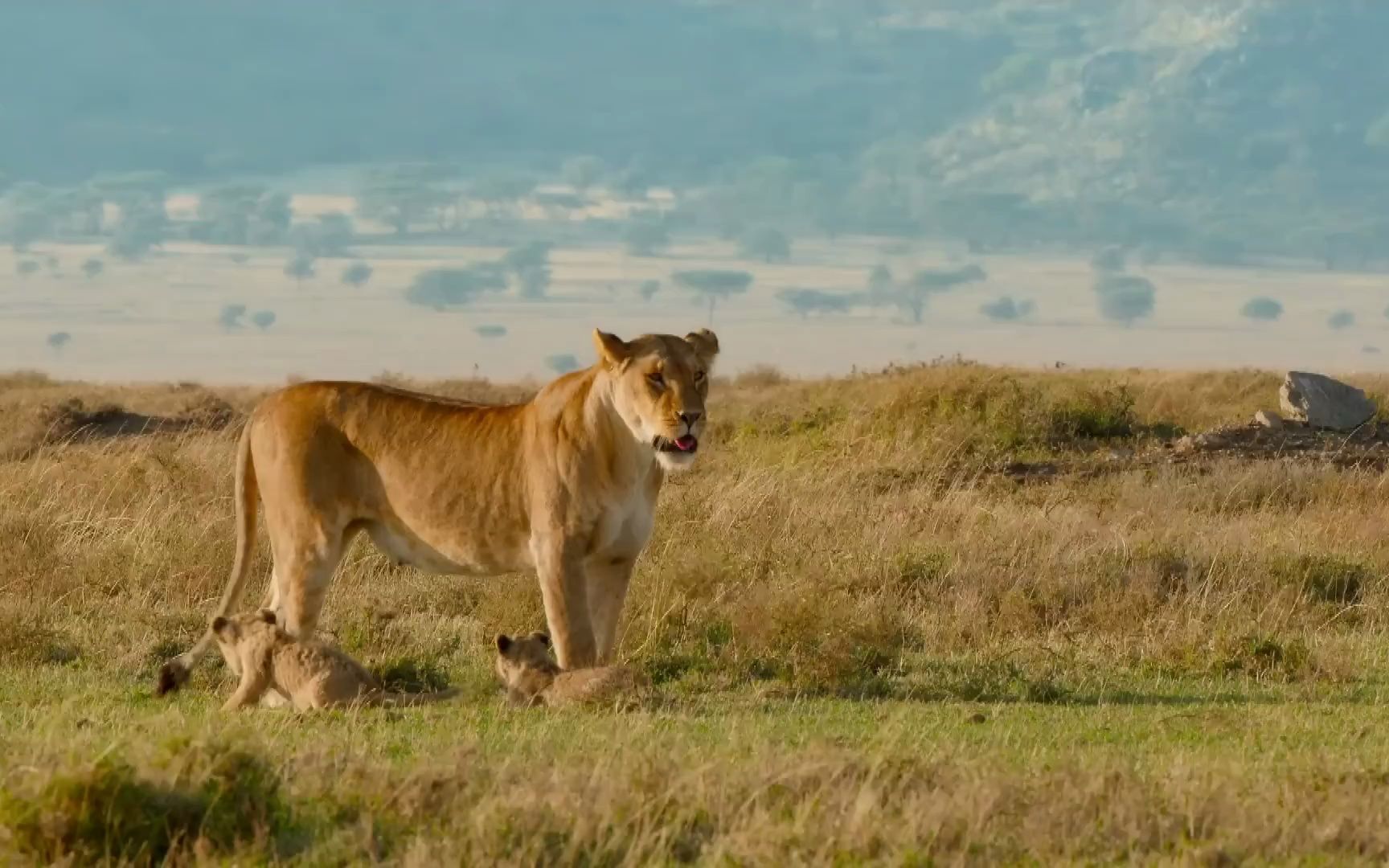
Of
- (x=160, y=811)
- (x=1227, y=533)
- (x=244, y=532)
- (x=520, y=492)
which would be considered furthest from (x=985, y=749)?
(x=1227, y=533)

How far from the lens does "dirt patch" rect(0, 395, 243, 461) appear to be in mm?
28844

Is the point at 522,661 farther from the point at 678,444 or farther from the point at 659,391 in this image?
the point at 659,391

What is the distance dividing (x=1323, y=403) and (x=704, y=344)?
22171 millimetres

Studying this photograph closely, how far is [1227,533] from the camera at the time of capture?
54.0 ft

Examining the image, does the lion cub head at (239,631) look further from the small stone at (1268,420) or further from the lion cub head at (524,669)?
the small stone at (1268,420)

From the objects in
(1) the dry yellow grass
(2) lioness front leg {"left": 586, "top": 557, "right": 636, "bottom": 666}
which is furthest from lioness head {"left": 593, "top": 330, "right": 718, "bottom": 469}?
(1) the dry yellow grass

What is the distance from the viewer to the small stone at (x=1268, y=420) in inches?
1086

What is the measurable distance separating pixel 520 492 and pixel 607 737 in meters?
2.06

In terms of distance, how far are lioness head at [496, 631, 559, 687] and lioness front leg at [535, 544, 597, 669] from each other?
91mm

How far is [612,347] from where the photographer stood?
30.5 feet

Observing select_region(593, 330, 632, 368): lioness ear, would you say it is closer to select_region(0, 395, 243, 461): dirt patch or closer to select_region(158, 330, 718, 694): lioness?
select_region(158, 330, 718, 694): lioness

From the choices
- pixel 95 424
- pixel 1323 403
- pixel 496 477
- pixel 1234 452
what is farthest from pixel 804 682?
pixel 95 424

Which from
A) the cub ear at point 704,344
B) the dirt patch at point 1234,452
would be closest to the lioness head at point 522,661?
the cub ear at point 704,344

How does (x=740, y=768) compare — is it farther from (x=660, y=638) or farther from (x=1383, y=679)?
(x=1383, y=679)
